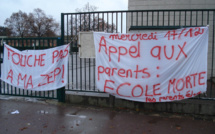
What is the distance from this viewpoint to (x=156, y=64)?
479 centimetres

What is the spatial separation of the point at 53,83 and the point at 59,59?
0.70 meters

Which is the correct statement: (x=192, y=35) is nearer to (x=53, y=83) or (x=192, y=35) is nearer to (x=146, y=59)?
(x=146, y=59)

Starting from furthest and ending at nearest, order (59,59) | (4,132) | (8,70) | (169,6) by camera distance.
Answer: (169,6) → (8,70) → (59,59) → (4,132)

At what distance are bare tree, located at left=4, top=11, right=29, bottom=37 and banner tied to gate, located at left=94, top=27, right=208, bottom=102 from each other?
64.8 meters

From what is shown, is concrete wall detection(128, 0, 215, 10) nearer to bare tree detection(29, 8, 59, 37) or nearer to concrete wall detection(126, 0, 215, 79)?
concrete wall detection(126, 0, 215, 79)

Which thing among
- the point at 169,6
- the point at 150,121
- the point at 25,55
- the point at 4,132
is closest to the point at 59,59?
the point at 25,55

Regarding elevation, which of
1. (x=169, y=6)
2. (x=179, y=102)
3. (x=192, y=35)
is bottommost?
(x=179, y=102)

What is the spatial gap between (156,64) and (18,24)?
67.9m

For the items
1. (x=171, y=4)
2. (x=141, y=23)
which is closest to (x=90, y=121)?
(x=141, y=23)

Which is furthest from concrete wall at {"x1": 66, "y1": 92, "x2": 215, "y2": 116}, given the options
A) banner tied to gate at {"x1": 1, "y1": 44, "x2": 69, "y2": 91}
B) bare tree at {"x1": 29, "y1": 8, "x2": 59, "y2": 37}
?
bare tree at {"x1": 29, "y1": 8, "x2": 59, "y2": 37}

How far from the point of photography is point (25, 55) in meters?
5.94

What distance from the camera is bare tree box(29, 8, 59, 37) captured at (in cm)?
6469

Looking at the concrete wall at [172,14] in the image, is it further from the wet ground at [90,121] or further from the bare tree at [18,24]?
the bare tree at [18,24]

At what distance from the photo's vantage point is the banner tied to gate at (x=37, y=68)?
223 inches
